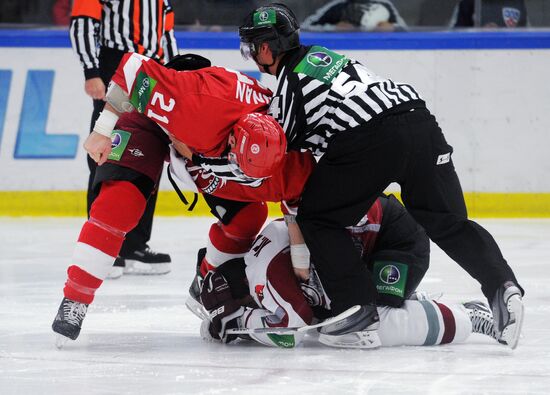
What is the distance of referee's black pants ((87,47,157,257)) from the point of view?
14.0ft

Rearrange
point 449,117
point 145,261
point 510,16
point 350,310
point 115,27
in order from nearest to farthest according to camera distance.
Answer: point 350,310 < point 145,261 < point 115,27 < point 449,117 < point 510,16

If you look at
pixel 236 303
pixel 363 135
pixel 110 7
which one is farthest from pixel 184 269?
pixel 363 135

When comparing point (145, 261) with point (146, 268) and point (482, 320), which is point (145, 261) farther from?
point (482, 320)

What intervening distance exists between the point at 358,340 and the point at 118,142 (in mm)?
778

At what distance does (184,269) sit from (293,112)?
1.71 metres

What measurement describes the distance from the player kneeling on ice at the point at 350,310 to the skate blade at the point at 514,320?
0.16m

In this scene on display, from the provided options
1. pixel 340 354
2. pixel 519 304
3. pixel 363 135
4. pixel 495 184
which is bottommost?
pixel 495 184

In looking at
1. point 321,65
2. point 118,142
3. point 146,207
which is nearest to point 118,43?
point 146,207

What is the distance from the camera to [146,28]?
14.5 ft

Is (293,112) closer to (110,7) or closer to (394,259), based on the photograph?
(394,259)

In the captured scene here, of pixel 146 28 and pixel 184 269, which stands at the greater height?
pixel 146 28

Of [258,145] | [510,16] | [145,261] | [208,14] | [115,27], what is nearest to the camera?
[258,145]

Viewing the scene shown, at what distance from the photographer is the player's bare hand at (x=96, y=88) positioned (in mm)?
4289

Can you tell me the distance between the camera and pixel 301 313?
9.29 feet
